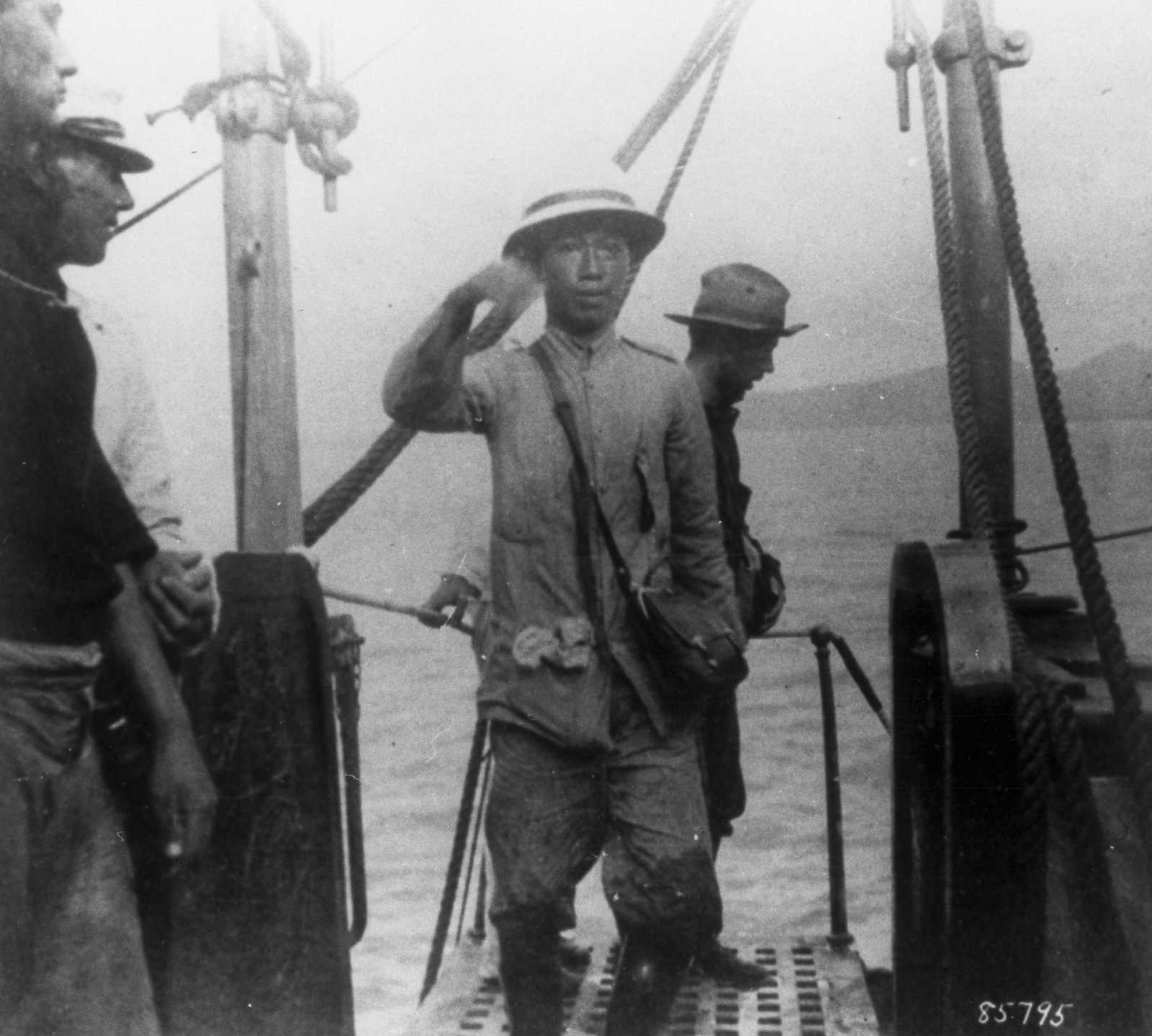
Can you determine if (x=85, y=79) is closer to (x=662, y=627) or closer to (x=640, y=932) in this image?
(x=662, y=627)

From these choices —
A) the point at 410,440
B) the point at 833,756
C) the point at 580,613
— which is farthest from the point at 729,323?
the point at 833,756

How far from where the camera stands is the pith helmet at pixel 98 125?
6.94 feet

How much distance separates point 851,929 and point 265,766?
12.8 ft

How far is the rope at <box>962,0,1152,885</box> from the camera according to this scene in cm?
229

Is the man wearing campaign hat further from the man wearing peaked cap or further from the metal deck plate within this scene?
the metal deck plate

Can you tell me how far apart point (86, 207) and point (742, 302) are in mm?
1900

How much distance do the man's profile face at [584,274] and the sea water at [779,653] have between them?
20.1 inches

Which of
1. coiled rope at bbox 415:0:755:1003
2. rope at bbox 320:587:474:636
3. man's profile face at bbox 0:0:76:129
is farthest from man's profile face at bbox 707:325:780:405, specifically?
man's profile face at bbox 0:0:76:129

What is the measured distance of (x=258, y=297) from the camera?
282 centimetres

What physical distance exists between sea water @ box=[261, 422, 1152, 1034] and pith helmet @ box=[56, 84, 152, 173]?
1.22 metres

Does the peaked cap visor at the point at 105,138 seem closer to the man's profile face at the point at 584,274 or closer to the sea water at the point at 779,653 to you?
the man's profile face at the point at 584,274

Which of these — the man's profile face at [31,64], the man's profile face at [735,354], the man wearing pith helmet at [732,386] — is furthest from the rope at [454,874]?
the man's profile face at [31,64]

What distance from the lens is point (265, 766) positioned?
8.05 feet

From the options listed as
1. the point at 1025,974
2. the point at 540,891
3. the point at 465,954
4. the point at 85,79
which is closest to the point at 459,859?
the point at 465,954
